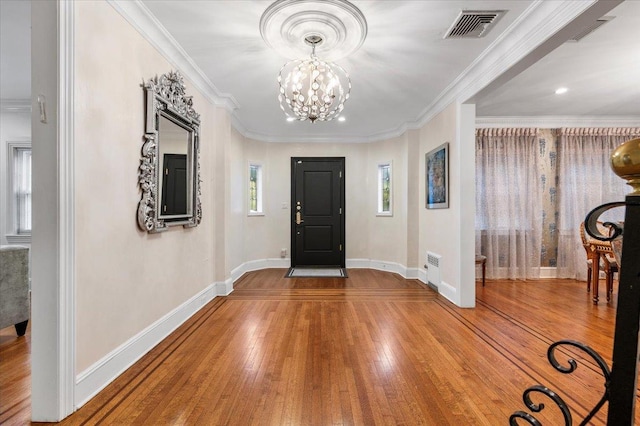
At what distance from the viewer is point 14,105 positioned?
4.58m

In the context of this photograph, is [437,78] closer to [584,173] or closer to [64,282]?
[584,173]

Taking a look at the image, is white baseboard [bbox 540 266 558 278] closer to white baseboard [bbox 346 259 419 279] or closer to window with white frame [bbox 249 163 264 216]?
white baseboard [bbox 346 259 419 279]

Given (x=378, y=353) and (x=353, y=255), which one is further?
(x=353, y=255)

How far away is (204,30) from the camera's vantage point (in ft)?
8.79

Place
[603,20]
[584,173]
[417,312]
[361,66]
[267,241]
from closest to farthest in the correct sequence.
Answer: [603,20]
[361,66]
[417,312]
[584,173]
[267,241]

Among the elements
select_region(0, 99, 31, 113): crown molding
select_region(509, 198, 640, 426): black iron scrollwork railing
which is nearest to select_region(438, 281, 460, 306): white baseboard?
select_region(509, 198, 640, 426): black iron scrollwork railing

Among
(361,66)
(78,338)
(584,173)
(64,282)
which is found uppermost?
(361,66)

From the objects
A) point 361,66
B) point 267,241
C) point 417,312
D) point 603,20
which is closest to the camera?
point 603,20

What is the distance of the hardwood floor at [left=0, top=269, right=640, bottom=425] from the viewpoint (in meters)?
1.82

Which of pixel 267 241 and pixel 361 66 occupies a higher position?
pixel 361 66

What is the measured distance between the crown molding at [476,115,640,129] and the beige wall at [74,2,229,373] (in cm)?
486

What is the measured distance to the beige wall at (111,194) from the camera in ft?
6.30

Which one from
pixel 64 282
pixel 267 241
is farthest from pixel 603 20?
pixel 267 241

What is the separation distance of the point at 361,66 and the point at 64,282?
305 cm
